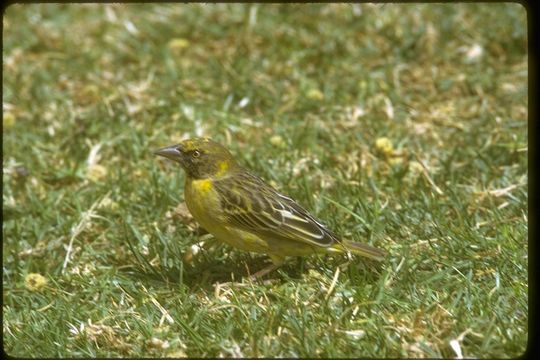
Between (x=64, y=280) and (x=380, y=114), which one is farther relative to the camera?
(x=380, y=114)

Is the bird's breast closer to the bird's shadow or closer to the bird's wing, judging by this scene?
the bird's wing

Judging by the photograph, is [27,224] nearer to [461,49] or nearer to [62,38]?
[62,38]

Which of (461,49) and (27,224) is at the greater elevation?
(461,49)

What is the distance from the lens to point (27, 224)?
6.36m

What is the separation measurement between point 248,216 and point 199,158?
502 millimetres

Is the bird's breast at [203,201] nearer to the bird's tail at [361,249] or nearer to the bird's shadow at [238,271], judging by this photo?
the bird's shadow at [238,271]

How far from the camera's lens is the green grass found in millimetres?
4734

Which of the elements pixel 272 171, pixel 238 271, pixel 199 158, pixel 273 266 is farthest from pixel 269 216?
pixel 272 171

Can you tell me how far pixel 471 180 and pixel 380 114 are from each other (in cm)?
131

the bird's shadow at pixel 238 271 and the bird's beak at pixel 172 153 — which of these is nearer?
the bird's shadow at pixel 238 271

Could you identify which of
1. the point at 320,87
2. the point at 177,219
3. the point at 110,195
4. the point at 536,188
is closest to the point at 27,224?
the point at 110,195

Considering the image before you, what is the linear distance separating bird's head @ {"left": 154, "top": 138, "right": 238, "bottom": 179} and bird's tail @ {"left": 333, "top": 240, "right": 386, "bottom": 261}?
851mm

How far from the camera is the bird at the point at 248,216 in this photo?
17.3ft

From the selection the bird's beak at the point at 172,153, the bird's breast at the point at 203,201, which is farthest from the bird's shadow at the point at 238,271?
the bird's beak at the point at 172,153
